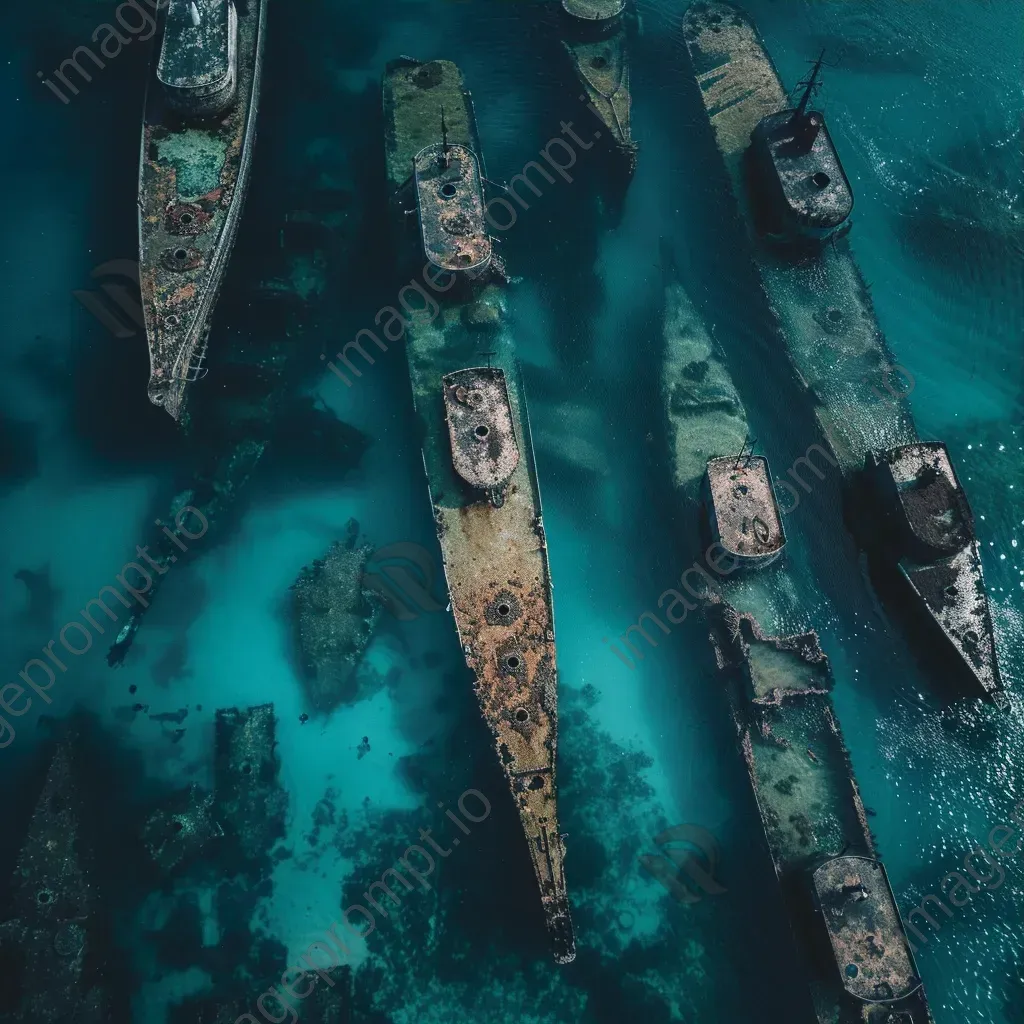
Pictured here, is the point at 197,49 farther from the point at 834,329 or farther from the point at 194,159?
the point at 834,329

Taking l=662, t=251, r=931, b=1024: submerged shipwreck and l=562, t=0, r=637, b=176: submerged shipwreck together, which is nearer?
l=662, t=251, r=931, b=1024: submerged shipwreck

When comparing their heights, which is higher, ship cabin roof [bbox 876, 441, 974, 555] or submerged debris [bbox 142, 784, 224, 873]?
ship cabin roof [bbox 876, 441, 974, 555]

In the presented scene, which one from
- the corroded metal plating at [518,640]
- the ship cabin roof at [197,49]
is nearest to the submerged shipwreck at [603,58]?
the ship cabin roof at [197,49]

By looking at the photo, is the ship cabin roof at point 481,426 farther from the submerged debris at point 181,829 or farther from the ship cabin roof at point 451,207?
the submerged debris at point 181,829

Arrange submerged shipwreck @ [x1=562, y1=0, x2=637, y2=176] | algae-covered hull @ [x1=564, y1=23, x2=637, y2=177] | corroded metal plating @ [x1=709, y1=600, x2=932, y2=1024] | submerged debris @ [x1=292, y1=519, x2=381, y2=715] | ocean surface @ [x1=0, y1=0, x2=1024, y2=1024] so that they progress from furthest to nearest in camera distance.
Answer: submerged shipwreck @ [x1=562, y1=0, x2=637, y2=176], algae-covered hull @ [x1=564, y1=23, x2=637, y2=177], submerged debris @ [x1=292, y1=519, x2=381, y2=715], ocean surface @ [x1=0, y1=0, x2=1024, y2=1024], corroded metal plating @ [x1=709, y1=600, x2=932, y2=1024]

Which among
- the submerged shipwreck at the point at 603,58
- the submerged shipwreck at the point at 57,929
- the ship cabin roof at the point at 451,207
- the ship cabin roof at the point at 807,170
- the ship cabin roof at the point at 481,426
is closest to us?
the submerged shipwreck at the point at 57,929

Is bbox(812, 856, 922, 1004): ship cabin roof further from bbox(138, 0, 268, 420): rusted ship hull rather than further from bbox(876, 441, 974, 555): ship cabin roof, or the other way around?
bbox(138, 0, 268, 420): rusted ship hull

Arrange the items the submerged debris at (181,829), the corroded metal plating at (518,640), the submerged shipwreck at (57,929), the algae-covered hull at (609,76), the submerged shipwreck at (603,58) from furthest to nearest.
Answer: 1. the submerged shipwreck at (603,58)
2. the algae-covered hull at (609,76)
3. the submerged debris at (181,829)
4. the corroded metal plating at (518,640)
5. the submerged shipwreck at (57,929)

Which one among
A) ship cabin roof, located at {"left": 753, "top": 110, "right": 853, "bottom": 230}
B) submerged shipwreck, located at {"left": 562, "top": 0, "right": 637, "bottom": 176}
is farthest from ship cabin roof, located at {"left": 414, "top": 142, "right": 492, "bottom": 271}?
ship cabin roof, located at {"left": 753, "top": 110, "right": 853, "bottom": 230}

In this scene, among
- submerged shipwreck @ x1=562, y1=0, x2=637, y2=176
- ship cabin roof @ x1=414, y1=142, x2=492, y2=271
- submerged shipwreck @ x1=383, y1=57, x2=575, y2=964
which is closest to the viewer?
submerged shipwreck @ x1=383, y1=57, x2=575, y2=964
